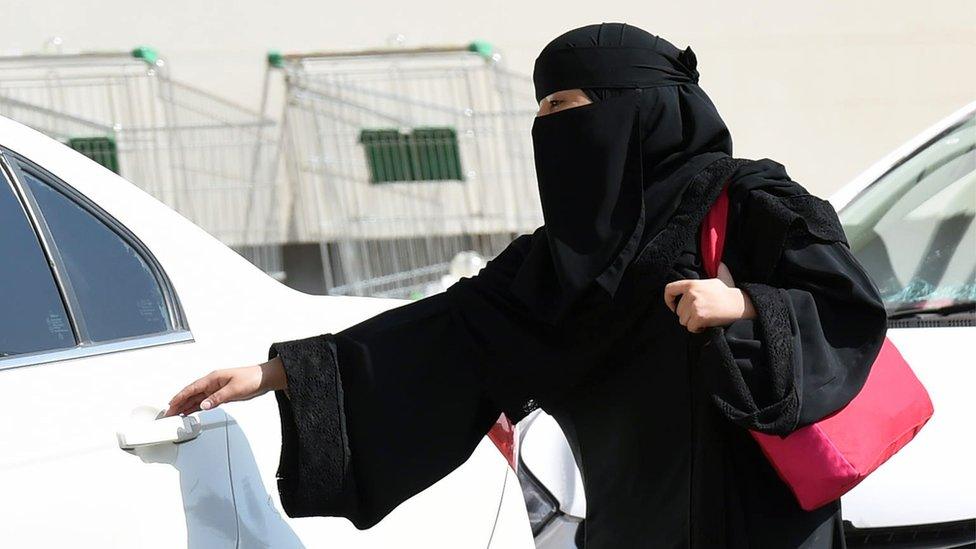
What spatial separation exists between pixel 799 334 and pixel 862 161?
21.0 ft

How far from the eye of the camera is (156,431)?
73.7 inches

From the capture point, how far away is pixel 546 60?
2070 mm

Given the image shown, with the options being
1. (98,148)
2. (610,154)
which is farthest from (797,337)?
(98,148)

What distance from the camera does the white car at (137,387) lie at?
1779mm

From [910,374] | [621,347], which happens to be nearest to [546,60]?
[621,347]

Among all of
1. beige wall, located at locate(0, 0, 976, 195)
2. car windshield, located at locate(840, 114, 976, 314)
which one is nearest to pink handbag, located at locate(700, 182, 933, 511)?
car windshield, located at locate(840, 114, 976, 314)

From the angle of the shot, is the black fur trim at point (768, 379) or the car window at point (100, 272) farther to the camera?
the car window at point (100, 272)

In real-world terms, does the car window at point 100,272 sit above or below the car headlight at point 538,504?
above

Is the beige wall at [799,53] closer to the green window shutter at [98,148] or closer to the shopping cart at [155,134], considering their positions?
the shopping cart at [155,134]

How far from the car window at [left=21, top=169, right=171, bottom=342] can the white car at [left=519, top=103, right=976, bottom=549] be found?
37.1 inches

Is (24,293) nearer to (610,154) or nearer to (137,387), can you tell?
(137,387)

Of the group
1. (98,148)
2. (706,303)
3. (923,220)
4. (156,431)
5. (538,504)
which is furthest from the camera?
(98,148)

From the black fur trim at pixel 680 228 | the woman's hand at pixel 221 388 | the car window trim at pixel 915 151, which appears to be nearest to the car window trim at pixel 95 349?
the woman's hand at pixel 221 388

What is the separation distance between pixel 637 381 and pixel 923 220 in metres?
1.73
